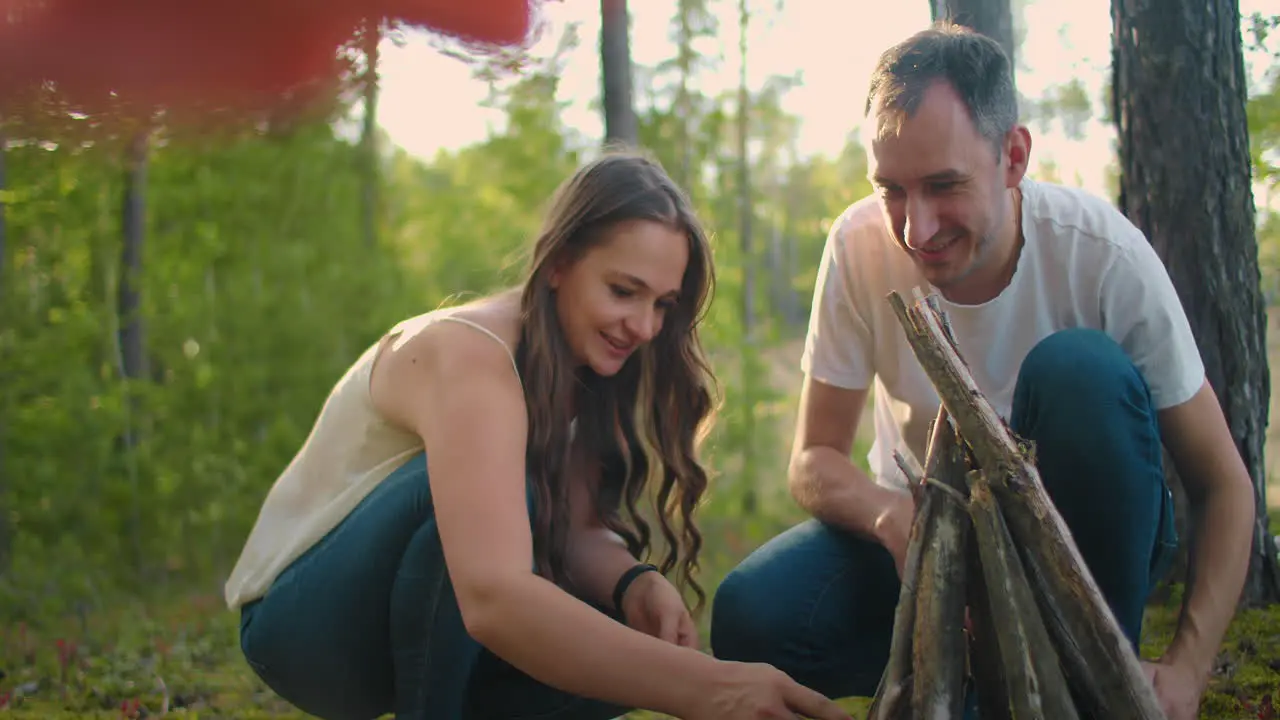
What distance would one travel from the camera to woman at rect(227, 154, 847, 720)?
2.08 metres

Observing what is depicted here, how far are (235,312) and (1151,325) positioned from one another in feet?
28.6

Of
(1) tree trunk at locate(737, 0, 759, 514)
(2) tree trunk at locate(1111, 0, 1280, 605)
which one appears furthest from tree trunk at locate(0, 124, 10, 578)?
(1) tree trunk at locate(737, 0, 759, 514)

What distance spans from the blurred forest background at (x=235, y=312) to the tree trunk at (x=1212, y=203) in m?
0.01

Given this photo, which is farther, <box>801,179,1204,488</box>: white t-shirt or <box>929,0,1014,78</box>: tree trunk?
<box>929,0,1014,78</box>: tree trunk

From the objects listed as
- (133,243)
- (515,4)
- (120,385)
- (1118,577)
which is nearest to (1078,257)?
(1118,577)

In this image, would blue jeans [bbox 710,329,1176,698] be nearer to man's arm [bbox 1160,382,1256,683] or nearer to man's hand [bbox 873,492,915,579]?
man's arm [bbox 1160,382,1256,683]

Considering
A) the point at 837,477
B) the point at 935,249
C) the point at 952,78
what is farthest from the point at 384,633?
the point at 952,78

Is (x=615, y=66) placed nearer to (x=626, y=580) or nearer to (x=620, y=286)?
(x=620, y=286)

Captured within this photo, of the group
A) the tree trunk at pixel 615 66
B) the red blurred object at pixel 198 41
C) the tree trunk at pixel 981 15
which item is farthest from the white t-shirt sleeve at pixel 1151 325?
the red blurred object at pixel 198 41

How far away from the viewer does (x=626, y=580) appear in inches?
104

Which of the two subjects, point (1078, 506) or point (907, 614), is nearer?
point (907, 614)

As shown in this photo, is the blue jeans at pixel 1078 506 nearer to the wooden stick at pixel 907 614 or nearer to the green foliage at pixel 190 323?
the wooden stick at pixel 907 614

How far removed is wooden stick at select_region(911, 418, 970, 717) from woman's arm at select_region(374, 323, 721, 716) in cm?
37

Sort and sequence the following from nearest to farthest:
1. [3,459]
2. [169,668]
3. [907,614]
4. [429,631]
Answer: [907,614] → [429,631] → [169,668] → [3,459]
